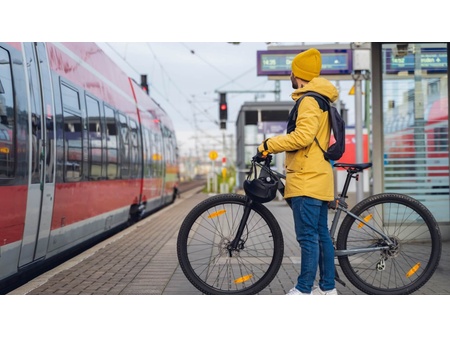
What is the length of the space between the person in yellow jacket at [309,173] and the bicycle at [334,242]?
19 cm

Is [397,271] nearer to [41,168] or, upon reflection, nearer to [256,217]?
[256,217]

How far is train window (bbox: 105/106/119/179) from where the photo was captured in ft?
34.7

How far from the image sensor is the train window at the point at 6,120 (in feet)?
18.4

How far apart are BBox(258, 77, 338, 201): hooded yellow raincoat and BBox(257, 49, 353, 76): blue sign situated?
9.28 m

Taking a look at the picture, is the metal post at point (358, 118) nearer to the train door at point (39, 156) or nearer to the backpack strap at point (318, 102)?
the train door at point (39, 156)

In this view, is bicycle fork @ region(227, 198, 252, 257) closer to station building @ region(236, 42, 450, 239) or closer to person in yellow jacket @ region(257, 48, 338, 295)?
person in yellow jacket @ region(257, 48, 338, 295)

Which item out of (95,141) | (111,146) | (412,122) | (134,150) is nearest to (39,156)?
(95,141)

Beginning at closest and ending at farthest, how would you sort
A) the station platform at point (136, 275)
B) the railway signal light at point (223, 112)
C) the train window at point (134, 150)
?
the station platform at point (136, 275) < the train window at point (134, 150) < the railway signal light at point (223, 112)

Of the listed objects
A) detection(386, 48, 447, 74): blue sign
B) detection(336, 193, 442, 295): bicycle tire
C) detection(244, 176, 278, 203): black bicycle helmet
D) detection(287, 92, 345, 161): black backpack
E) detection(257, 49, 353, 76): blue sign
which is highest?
detection(257, 49, 353, 76): blue sign

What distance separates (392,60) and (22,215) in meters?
5.25

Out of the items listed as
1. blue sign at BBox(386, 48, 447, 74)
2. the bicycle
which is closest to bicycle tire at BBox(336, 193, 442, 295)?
the bicycle

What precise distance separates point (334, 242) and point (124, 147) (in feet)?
26.2

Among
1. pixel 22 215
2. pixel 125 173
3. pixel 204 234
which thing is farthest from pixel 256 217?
pixel 125 173

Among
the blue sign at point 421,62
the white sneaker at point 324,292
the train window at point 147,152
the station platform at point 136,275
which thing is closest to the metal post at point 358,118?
the station platform at point 136,275
